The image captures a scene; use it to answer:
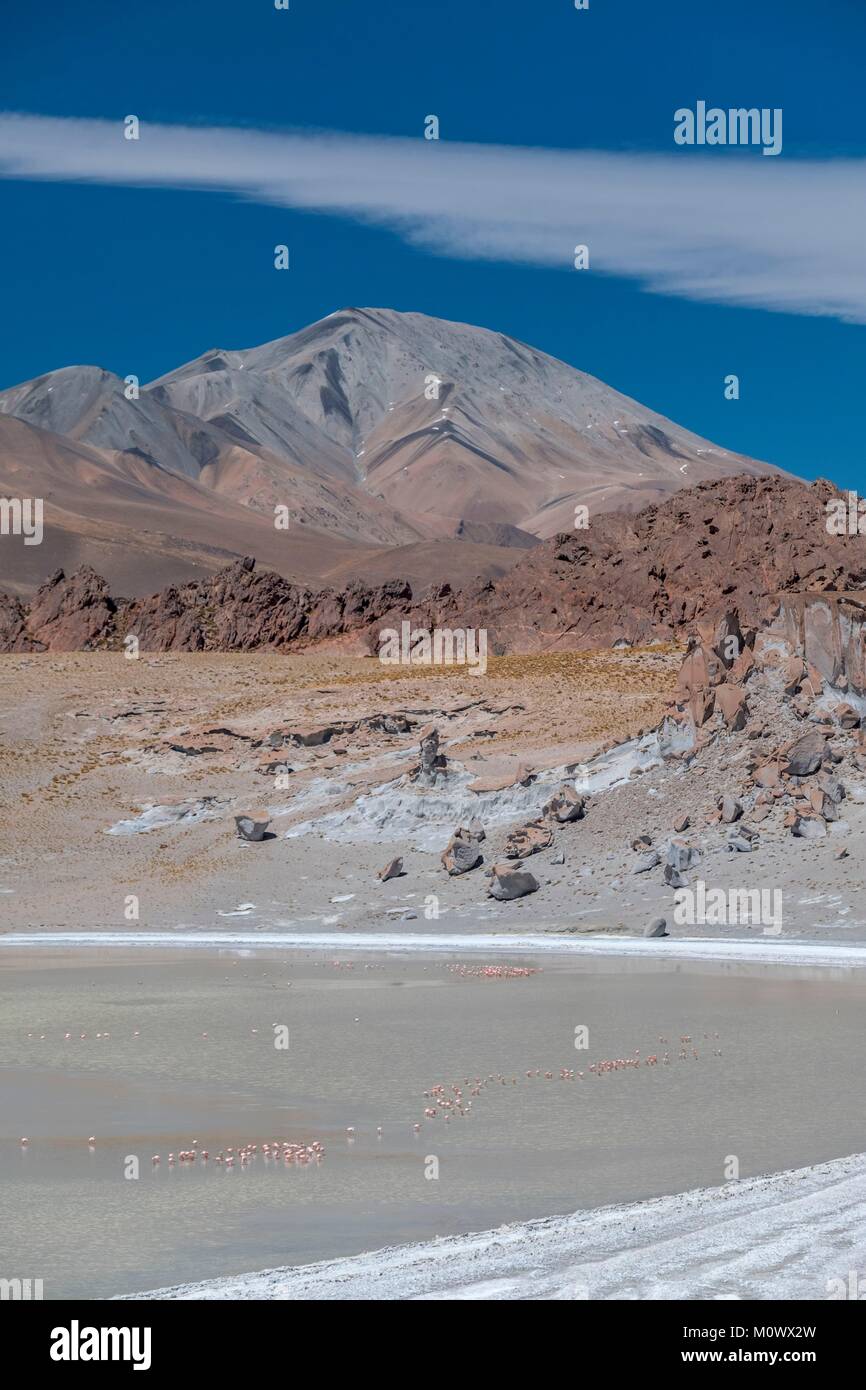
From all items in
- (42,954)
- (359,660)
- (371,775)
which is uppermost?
(359,660)

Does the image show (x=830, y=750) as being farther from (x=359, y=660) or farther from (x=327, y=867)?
(x=359, y=660)

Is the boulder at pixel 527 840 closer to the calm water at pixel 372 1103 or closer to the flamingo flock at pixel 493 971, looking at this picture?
the flamingo flock at pixel 493 971

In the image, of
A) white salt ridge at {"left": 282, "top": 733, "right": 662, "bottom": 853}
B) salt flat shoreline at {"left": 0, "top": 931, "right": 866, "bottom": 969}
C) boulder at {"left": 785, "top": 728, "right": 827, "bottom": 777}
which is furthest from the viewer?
white salt ridge at {"left": 282, "top": 733, "right": 662, "bottom": 853}

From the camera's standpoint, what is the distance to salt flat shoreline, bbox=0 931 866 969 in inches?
1156

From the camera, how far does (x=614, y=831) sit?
129ft

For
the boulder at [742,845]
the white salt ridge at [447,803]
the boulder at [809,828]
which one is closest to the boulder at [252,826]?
the white salt ridge at [447,803]

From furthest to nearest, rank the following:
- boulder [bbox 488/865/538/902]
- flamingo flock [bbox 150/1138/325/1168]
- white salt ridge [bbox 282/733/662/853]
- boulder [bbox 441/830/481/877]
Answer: white salt ridge [bbox 282/733/662/853], boulder [bbox 441/830/481/877], boulder [bbox 488/865/538/902], flamingo flock [bbox 150/1138/325/1168]

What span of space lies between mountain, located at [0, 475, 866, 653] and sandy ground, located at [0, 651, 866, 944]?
9.36 metres

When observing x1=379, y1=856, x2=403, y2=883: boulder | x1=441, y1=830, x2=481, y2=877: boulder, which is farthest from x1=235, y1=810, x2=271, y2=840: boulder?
x1=441, y1=830, x2=481, y2=877: boulder

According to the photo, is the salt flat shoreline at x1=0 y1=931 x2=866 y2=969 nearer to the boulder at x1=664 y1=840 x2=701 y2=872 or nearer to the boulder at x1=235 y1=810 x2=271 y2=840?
the boulder at x1=664 y1=840 x2=701 y2=872

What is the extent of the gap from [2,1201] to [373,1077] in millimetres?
6303

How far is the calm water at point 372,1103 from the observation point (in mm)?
11445

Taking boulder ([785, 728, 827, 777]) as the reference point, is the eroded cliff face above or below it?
above
